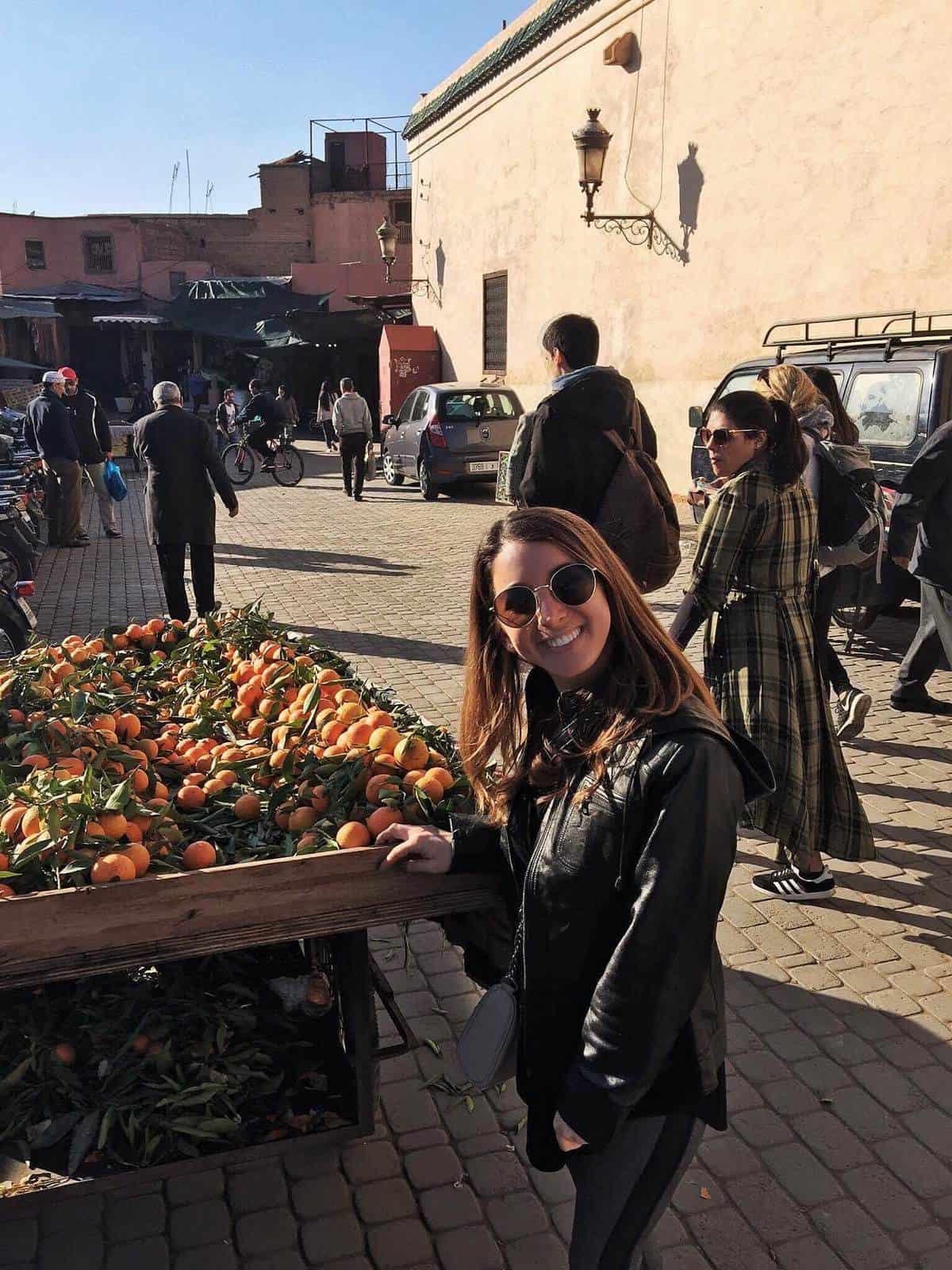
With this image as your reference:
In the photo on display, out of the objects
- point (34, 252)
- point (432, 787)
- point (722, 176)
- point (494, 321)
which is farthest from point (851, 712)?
point (34, 252)

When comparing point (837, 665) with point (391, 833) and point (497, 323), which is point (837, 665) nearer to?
point (391, 833)

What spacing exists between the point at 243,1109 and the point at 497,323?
1926cm

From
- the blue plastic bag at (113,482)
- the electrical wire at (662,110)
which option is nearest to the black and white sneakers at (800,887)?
the blue plastic bag at (113,482)

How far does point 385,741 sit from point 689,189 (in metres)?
12.5

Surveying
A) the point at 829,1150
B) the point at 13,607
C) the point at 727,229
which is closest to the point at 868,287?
the point at 727,229

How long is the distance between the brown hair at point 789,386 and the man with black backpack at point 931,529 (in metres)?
1.26

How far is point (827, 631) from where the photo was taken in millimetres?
5020

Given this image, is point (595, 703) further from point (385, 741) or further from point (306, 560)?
point (306, 560)

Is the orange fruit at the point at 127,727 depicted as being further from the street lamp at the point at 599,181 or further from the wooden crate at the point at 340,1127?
the street lamp at the point at 599,181

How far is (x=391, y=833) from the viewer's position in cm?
228

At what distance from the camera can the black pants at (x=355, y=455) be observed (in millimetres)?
16391

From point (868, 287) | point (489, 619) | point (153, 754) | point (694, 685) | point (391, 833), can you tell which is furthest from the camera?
point (868, 287)

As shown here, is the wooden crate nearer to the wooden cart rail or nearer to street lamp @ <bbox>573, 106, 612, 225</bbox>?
the wooden cart rail

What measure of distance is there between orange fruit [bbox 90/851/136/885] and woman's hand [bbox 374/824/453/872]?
1.71 ft
